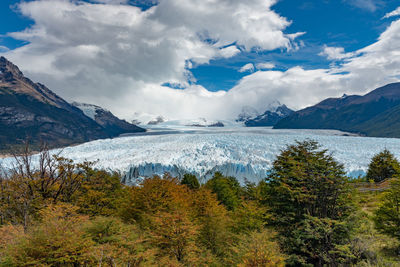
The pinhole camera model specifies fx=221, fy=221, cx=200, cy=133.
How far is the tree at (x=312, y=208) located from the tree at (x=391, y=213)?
2588 millimetres

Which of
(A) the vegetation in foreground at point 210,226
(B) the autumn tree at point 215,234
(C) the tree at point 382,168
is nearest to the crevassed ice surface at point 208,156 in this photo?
(C) the tree at point 382,168

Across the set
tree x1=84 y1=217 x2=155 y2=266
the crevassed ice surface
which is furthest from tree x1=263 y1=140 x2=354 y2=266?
the crevassed ice surface

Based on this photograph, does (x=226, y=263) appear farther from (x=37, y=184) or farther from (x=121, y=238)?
(x=37, y=184)

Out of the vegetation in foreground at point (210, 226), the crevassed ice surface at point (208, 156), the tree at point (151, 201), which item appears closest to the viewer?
the vegetation in foreground at point (210, 226)

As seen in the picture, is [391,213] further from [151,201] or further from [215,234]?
[151,201]

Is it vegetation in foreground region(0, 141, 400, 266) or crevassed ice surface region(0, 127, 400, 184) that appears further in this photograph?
crevassed ice surface region(0, 127, 400, 184)

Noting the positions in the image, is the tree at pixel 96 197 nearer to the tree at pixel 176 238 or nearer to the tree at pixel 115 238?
the tree at pixel 115 238

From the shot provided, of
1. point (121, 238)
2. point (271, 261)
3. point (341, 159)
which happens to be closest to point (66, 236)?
point (121, 238)

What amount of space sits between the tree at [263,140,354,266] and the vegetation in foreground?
0.09 m

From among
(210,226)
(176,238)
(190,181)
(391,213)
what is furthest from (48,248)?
(190,181)

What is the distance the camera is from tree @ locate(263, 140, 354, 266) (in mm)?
17375

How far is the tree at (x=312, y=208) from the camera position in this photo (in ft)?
57.0

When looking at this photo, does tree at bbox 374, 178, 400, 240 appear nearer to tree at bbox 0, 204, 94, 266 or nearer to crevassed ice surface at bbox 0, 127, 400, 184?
tree at bbox 0, 204, 94, 266

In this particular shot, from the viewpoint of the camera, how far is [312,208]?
66.2 ft
